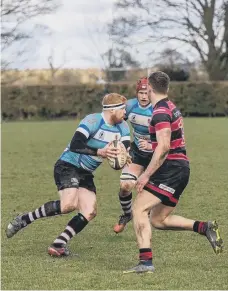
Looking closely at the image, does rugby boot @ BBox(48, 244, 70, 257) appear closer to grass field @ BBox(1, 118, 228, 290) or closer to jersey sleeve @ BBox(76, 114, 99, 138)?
grass field @ BBox(1, 118, 228, 290)

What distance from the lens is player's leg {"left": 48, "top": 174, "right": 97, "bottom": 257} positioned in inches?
326

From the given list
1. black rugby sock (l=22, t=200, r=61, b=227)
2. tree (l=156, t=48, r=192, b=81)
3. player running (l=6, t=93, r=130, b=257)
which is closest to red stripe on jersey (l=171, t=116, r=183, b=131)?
player running (l=6, t=93, r=130, b=257)

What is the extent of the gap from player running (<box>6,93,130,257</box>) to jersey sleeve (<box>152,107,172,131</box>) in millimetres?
824

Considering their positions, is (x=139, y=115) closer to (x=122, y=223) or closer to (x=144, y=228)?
(x=122, y=223)

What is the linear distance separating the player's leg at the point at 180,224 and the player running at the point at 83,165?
782 millimetres

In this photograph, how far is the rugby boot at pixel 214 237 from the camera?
7.57 metres

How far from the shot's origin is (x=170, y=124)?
726cm

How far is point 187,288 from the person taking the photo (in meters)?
6.55

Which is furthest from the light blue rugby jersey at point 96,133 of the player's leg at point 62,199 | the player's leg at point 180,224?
the player's leg at point 180,224

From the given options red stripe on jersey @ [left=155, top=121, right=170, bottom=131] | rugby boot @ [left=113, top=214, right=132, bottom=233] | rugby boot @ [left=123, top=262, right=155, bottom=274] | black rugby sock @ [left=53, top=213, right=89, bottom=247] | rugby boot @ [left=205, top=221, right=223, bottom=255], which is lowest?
rugby boot @ [left=113, top=214, right=132, bottom=233]

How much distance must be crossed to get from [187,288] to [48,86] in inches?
1616

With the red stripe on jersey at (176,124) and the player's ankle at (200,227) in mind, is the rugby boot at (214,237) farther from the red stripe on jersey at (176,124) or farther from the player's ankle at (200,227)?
the red stripe on jersey at (176,124)

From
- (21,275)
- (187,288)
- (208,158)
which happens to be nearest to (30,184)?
(208,158)

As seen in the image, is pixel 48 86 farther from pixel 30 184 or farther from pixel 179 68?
pixel 30 184
